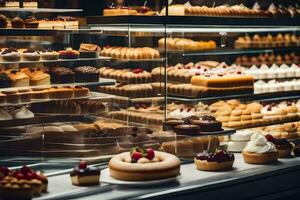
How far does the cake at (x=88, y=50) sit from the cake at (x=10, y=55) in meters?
0.68

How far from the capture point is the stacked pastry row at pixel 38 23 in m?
6.43

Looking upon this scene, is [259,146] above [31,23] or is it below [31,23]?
below

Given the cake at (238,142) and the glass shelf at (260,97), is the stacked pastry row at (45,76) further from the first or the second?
the cake at (238,142)

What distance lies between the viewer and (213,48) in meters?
7.16

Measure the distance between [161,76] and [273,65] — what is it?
246 cm

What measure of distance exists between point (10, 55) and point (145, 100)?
1457 mm

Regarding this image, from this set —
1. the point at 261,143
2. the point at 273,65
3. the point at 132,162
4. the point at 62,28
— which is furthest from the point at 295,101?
the point at 132,162

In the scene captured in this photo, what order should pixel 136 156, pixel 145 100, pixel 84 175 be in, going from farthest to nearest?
1. pixel 145 100
2. pixel 136 156
3. pixel 84 175

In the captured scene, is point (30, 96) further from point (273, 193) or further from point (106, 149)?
point (273, 193)

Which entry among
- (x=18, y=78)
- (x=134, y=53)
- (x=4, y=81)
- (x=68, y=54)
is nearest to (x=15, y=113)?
(x=4, y=81)

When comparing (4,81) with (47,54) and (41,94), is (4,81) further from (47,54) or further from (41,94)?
(47,54)

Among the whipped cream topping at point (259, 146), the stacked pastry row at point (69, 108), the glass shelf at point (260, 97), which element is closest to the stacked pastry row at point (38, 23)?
the stacked pastry row at point (69, 108)

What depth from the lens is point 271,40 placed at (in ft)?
26.9

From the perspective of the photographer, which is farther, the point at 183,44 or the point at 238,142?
the point at 183,44
